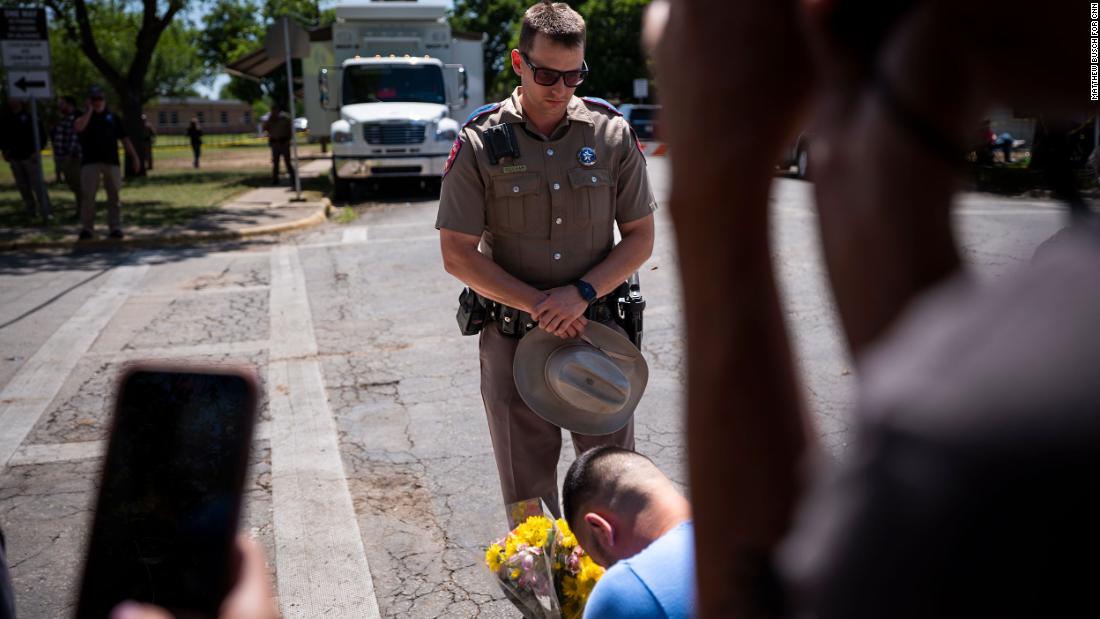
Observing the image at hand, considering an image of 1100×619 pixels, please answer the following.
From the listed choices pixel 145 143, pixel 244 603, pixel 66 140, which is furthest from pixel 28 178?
pixel 244 603

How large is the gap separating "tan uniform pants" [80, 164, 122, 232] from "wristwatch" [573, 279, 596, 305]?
1081 cm

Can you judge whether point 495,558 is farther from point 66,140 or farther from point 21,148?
point 66,140

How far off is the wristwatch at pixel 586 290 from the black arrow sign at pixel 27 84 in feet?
44.8

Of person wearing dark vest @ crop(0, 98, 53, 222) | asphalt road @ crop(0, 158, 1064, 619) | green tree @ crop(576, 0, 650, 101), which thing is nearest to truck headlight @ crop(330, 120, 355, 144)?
person wearing dark vest @ crop(0, 98, 53, 222)

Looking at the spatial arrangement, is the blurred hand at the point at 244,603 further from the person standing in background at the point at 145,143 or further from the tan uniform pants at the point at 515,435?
the person standing in background at the point at 145,143

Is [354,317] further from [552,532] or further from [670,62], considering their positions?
[670,62]

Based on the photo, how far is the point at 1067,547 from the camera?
53 centimetres

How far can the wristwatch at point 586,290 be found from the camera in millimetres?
3203

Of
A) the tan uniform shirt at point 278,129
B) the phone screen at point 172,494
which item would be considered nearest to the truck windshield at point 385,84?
the tan uniform shirt at point 278,129

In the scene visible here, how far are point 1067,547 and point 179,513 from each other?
0.89 metres

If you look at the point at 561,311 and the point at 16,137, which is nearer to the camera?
the point at 561,311

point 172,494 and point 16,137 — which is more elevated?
point 16,137

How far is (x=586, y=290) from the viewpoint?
3.21 meters

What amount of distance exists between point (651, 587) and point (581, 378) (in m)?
1.18
